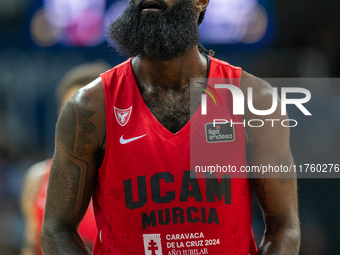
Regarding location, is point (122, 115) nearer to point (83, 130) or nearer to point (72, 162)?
point (83, 130)

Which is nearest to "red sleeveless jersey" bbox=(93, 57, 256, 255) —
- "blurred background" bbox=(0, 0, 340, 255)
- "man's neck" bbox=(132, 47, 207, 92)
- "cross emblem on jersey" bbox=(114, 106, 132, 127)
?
"cross emblem on jersey" bbox=(114, 106, 132, 127)

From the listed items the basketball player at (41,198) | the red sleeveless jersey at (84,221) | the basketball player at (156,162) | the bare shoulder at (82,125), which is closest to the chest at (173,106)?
the basketball player at (156,162)

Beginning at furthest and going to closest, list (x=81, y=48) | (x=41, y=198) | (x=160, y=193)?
(x=81, y=48)
(x=41, y=198)
(x=160, y=193)

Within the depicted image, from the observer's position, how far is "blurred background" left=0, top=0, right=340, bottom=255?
6.66 meters

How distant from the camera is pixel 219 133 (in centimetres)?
215

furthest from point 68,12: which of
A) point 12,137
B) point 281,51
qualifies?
point 281,51

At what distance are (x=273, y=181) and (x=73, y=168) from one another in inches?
39.9

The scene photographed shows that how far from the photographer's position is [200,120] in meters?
2.17

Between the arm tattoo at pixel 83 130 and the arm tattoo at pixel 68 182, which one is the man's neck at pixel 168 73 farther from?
the arm tattoo at pixel 68 182

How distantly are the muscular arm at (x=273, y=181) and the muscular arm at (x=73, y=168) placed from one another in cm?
77

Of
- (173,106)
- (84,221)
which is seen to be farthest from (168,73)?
(84,221)

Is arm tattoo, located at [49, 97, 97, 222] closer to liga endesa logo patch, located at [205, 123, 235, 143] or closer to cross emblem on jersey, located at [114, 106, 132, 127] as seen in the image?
cross emblem on jersey, located at [114, 106, 132, 127]

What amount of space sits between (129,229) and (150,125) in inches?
20.4

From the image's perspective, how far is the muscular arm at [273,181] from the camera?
7.07 feet
